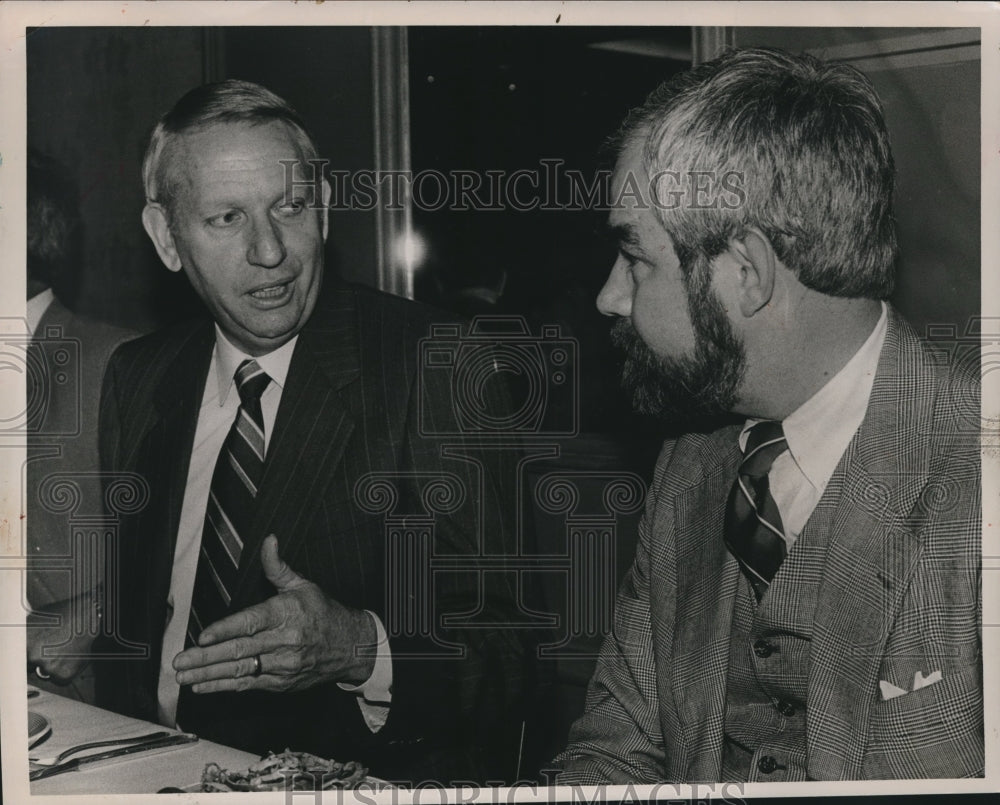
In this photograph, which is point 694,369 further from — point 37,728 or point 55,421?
point 37,728

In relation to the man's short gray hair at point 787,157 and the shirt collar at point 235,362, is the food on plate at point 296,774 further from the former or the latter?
the man's short gray hair at point 787,157

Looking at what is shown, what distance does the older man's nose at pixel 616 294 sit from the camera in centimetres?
188

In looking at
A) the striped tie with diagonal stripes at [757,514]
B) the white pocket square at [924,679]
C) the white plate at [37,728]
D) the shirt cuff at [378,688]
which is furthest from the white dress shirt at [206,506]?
the white pocket square at [924,679]

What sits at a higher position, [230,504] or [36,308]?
[36,308]

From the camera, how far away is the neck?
182cm

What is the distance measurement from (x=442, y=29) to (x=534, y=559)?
Answer: 0.98 m

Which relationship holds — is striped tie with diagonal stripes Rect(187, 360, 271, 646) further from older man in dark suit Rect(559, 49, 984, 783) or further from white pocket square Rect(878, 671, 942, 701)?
white pocket square Rect(878, 671, 942, 701)

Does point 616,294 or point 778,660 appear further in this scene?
point 616,294

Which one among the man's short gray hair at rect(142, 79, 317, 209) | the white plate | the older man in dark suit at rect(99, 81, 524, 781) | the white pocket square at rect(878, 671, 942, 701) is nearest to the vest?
the white pocket square at rect(878, 671, 942, 701)

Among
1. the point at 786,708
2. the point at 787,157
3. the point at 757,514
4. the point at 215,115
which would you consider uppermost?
the point at 215,115

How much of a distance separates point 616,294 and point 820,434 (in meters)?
0.44

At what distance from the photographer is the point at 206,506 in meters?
1.90

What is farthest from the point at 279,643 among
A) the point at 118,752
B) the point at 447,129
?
the point at 447,129

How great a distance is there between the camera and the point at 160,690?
6.22 ft
